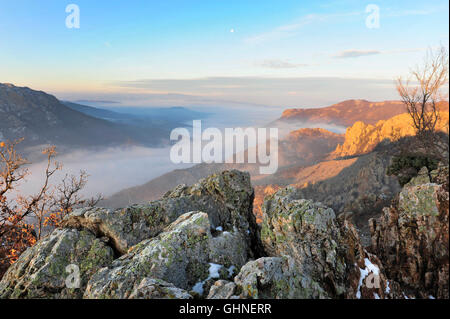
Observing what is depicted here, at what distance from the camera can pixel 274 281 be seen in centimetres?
923

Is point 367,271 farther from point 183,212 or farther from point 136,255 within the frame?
point 136,255

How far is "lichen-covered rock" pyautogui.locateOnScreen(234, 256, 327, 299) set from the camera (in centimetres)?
866

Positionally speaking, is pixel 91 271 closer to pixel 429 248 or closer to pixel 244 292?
pixel 244 292

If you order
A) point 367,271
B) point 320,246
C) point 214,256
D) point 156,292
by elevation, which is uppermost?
point 156,292

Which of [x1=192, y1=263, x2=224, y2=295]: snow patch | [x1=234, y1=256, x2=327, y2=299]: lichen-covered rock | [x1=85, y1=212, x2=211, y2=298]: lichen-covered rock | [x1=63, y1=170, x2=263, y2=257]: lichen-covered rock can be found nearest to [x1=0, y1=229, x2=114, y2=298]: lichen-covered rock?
[x1=63, y1=170, x2=263, y2=257]: lichen-covered rock

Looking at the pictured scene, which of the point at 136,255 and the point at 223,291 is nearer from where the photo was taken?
the point at 223,291

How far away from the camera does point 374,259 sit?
1502 cm

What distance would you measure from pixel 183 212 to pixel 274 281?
772 cm

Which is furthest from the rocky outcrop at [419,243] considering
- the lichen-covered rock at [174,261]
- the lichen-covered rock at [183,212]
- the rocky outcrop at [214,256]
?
the lichen-covered rock at [174,261]

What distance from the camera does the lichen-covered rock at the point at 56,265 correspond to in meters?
10.8

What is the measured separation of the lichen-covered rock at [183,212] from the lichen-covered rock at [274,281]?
4.22 m

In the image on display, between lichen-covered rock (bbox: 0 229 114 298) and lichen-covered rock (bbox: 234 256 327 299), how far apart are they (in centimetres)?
752

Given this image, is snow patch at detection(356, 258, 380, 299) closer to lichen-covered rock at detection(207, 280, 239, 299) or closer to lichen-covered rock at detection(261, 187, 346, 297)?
lichen-covered rock at detection(261, 187, 346, 297)

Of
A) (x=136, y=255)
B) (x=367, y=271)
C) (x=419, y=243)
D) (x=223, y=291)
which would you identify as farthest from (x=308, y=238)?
(x=419, y=243)
